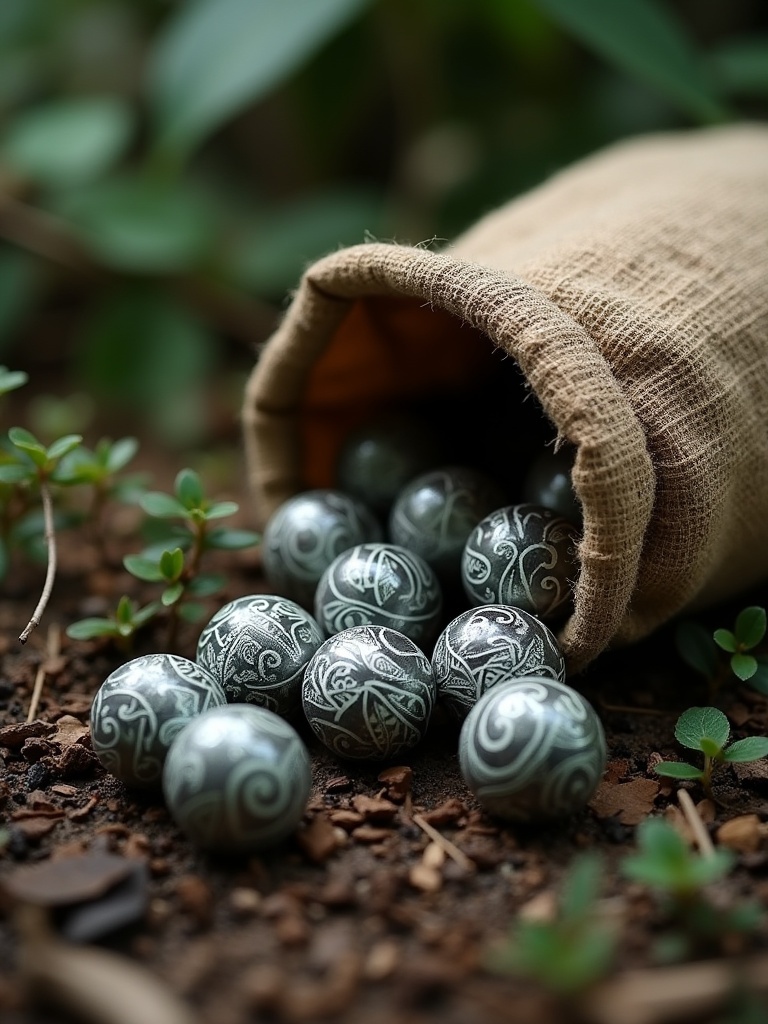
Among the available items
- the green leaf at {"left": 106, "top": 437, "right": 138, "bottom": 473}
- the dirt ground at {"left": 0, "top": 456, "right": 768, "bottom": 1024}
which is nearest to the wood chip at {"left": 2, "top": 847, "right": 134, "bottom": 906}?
the dirt ground at {"left": 0, "top": 456, "right": 768, "bottom": 1024}

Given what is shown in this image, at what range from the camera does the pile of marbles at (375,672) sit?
0.94m

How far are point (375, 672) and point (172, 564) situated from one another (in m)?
0.31

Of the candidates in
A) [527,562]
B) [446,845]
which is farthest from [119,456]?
[446,845]

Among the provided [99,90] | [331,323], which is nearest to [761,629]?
[331,323]

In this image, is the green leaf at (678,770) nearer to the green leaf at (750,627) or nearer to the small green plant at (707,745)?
the small green plant at (707,745)

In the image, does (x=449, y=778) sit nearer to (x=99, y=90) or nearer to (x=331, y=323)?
(x=331, y=323)

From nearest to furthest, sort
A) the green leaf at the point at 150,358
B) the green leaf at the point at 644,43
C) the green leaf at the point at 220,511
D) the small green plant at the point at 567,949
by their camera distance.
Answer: the small green plant at the point at 567,949 < the green leaf at the point at 220,511 < the green leaf at the point at 644,43 < the green leaf at the point at 150,358

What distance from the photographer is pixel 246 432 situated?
1472mm

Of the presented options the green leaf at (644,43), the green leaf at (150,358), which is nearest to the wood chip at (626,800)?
the green leaf at (644,43)

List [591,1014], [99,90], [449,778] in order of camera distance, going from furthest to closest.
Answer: [99,90] < [449,778] < [591,1014]

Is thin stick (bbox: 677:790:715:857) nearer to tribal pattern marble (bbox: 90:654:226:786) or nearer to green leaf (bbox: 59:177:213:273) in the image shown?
tribal pattern marble (bbox: 90:654:226:786)

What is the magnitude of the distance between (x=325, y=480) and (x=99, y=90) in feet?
5.65

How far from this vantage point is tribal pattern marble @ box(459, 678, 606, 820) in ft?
3.11

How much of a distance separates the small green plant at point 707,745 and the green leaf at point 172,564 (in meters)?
0.59
